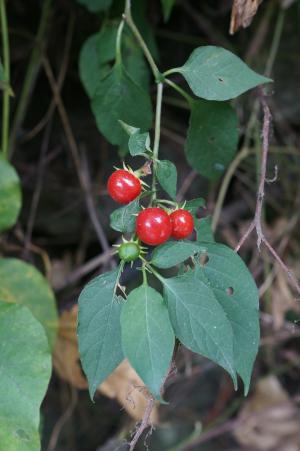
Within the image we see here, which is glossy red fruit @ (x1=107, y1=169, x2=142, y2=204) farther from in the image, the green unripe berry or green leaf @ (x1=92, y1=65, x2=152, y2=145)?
green leaf @ (x1=92, y1=65, x2=152, y2=145)

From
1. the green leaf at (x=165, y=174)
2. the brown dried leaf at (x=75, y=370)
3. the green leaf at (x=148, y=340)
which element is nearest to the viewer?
the green leaf at (x=148, y=340)

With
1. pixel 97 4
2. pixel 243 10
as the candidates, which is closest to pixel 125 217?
pixel 243 10

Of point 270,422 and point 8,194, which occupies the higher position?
point 8,194

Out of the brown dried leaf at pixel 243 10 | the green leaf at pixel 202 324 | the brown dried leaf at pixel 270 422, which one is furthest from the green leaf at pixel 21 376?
the brown dried leaf at pixel 270 422

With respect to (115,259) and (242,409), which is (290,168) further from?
(242,409)

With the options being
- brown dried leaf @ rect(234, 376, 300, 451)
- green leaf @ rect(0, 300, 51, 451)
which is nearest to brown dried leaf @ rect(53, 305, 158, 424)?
green leaf @ rect(0, 300, 51, 451)

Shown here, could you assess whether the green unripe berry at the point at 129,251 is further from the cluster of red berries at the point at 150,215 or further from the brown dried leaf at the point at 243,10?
the brown dried leaf at the point at 243,10

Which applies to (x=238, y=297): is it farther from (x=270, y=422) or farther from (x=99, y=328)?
(x=270, y=422)
